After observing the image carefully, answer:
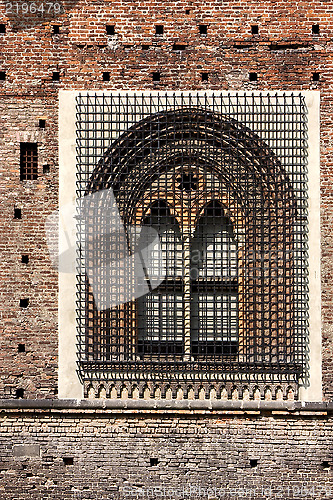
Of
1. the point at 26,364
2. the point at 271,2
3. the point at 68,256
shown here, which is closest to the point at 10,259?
the point at 68,256

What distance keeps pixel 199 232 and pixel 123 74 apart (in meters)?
2.38

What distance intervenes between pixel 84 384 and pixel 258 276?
2.73 m


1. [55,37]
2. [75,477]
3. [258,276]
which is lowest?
[75,477]

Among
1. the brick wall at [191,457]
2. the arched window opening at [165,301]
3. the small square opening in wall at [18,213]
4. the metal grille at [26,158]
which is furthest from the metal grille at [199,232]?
the small square opening in wall at [18,213]

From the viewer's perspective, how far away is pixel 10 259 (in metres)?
8.26

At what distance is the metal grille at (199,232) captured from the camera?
26.2 ft

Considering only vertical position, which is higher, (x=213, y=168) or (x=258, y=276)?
(x=213, y=168)

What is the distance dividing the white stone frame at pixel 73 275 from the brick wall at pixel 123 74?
0.13 metres

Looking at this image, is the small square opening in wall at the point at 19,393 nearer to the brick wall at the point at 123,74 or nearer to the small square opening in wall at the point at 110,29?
the brick wall at the point at 123,74

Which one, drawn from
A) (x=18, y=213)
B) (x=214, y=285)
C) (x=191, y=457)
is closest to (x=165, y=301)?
(x=214, y=285)

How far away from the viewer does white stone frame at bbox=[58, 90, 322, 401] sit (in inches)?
318

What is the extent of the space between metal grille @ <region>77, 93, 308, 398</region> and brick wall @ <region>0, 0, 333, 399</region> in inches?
13.7

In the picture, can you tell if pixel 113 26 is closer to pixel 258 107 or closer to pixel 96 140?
pixel 96 140

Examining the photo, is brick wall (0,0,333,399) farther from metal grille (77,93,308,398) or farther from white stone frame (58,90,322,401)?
metal grille (77,93,308,398)
